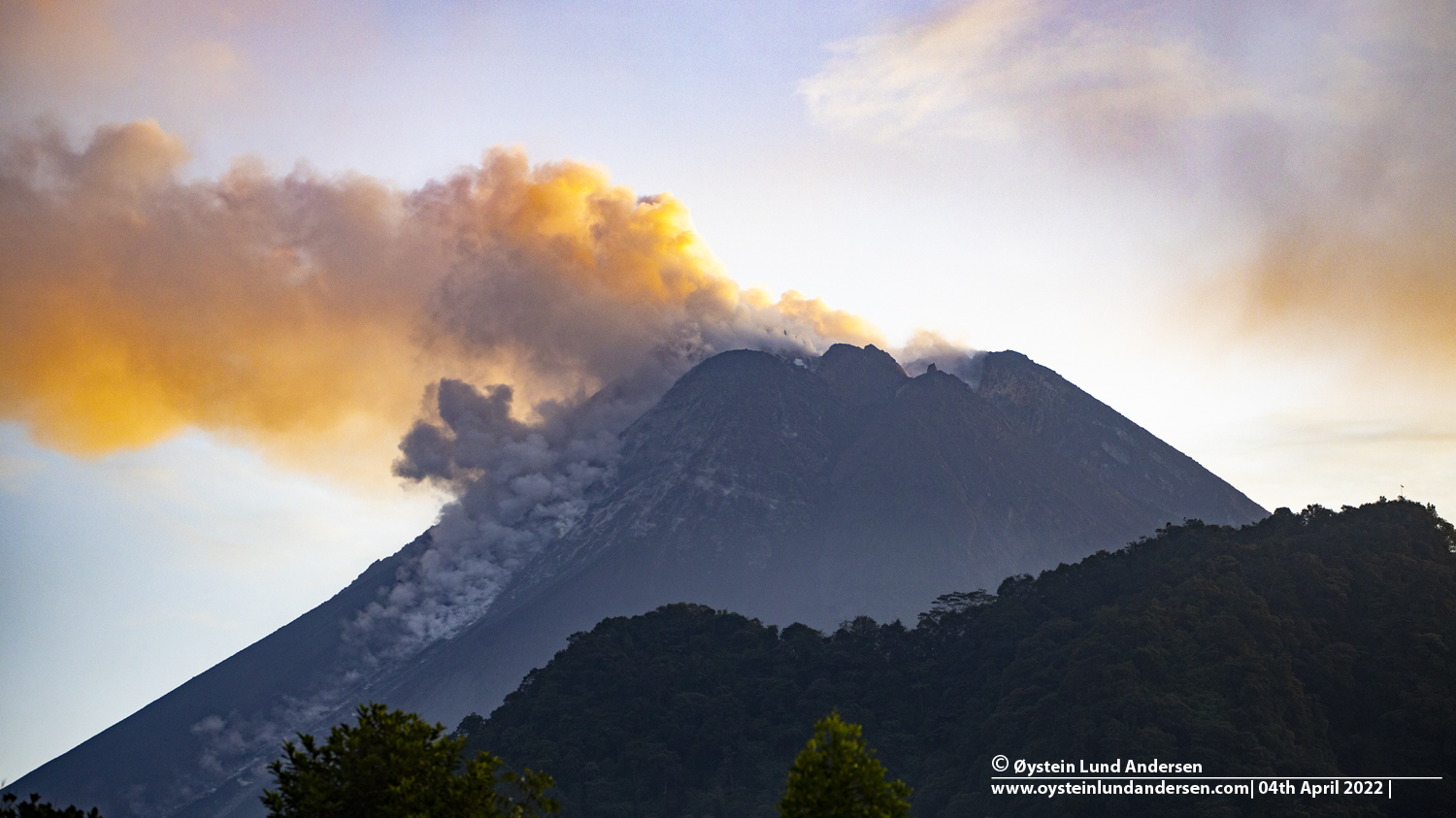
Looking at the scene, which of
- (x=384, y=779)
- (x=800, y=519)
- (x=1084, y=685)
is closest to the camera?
(x=384, y=779)

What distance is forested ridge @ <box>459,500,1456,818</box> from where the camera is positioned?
201ft

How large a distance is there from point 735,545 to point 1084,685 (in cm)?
10261

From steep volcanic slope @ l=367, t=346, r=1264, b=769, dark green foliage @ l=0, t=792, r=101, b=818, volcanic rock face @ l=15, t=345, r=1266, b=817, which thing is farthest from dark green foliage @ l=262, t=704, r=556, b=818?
steep volcanic slope @ l=367, t=346, r=1264, b=769

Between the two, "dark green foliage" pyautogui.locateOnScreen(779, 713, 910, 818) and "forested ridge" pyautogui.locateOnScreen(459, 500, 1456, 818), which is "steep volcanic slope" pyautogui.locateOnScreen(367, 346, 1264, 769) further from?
"dark green foliage" pyautogui.locateOnScreen(779, 713, 910, 818)

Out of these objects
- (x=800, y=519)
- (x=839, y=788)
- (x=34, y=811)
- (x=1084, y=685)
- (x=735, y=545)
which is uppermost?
(x=800, y=519)

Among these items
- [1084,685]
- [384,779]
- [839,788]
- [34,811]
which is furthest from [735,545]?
[839,788]

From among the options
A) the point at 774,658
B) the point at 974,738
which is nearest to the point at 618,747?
the point at 774,658

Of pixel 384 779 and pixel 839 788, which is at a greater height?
pixel 384 779

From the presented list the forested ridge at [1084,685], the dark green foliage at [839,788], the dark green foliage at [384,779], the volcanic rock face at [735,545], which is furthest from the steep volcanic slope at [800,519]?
the dark green foliage at [839,788]

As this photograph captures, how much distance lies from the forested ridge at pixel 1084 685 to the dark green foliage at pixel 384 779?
3891 centimetres

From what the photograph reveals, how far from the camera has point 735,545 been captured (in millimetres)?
170250

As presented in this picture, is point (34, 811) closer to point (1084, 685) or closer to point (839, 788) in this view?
point (839, 788)

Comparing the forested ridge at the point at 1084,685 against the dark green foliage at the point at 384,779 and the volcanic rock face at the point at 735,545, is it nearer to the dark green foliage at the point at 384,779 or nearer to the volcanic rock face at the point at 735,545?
the dark green foliage at the point at 384,779

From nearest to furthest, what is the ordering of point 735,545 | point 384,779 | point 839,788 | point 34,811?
point 839,788 → point 34,811 → point 384,779 → point 735,545
